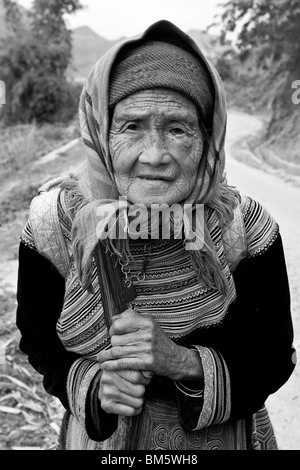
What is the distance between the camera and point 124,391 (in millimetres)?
1234

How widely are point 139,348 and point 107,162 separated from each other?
0.45 m

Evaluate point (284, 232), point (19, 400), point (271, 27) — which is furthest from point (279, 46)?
point (19, 400)

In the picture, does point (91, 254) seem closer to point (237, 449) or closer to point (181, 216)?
point (181, 216)

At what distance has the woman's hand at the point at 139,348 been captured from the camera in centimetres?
122

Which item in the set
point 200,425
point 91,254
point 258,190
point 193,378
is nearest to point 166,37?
point 91,254

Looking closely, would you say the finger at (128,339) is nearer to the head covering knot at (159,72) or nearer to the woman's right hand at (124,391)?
the woman's right hand at (124,391)

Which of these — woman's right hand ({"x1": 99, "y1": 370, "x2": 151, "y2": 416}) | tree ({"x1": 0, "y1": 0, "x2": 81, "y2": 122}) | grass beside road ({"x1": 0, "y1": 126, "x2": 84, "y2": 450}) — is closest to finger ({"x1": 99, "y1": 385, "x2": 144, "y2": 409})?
woman's right hand ({"x1": 99, "y1": 370, "x2": 151, "y2": 416})

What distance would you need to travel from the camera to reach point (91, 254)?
4.11 ft

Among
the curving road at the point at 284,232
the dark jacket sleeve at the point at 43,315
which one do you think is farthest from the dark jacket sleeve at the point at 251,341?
the curving road at the point at 284,232

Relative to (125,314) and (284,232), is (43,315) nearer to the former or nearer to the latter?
(125,314)

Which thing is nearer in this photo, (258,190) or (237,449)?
(237,449)

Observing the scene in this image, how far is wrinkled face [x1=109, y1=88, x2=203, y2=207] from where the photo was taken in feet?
3.96

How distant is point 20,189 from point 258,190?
14.0 ft

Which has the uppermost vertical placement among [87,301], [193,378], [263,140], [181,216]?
[181,216]
